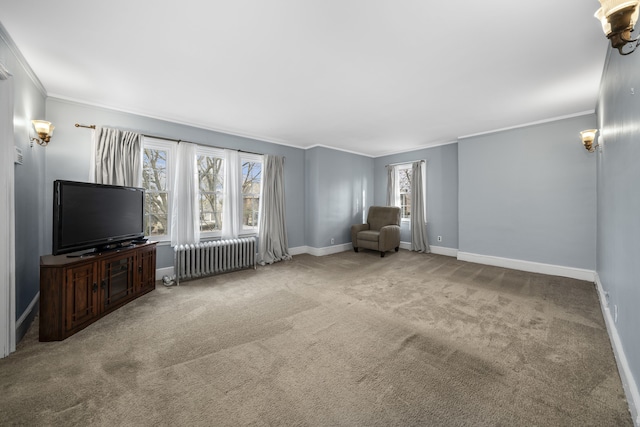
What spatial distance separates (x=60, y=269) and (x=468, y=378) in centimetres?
342

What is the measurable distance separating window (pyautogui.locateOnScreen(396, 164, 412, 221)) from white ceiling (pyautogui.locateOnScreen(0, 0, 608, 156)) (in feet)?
8.52

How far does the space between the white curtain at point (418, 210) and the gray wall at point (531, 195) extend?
3.00ft

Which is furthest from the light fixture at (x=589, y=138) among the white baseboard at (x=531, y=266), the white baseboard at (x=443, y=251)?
the white baseboard at (x=443, y=251)

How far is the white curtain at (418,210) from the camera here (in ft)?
19.5

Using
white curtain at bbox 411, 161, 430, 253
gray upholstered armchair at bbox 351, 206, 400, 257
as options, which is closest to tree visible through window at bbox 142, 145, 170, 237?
gray upholstered armchair at bbox 351, 206, 400, 257

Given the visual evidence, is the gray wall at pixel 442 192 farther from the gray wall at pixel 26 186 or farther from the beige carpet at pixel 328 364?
the gray wall at pixel 26 186

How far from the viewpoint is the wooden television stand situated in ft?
7.09

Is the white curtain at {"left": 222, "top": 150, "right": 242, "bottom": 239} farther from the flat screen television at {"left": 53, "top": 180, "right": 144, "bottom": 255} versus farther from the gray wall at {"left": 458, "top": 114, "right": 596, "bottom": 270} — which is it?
the gray wall at {"left": 458, "top": 114, "right": 596, "bottom": 270}

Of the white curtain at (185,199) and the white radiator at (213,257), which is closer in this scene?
the white radiator at (213,257)

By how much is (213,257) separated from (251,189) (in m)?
1.58

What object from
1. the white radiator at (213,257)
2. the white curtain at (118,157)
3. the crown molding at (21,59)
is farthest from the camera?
the white radiator at (213,257)

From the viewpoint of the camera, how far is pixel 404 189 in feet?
21.7

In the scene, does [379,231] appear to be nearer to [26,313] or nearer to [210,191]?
[210,191]

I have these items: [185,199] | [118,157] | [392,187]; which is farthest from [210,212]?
[392,187]
